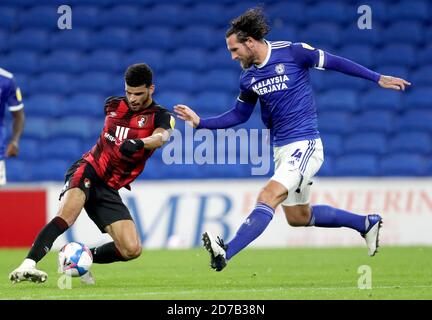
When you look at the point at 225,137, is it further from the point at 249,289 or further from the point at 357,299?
the point at 357,299

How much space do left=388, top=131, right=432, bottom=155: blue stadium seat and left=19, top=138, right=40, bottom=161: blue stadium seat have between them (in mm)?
5112

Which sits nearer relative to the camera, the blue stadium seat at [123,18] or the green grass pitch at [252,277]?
the green grass pitch at [252,277]

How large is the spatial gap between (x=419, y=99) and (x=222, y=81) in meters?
3.00

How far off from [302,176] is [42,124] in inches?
305

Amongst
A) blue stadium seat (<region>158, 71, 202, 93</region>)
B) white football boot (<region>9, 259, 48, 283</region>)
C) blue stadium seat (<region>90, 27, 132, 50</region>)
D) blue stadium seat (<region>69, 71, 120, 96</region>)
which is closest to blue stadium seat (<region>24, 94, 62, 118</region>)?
blue stadium seat (<region>69, 71, 120, 96</region>)

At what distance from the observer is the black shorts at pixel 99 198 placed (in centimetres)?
804

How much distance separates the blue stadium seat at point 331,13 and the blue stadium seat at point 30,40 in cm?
426

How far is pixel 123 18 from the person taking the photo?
16.2 metres

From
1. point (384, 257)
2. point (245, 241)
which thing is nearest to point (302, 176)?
point (245, 241)

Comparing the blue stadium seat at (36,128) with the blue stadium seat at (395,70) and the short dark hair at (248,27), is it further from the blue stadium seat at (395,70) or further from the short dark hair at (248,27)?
the short dark hair at (248,27)

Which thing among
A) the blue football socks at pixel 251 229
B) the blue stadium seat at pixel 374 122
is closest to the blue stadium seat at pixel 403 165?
the blue stadium seat at pixel 374 122

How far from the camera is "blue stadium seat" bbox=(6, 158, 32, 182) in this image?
46.1 ft

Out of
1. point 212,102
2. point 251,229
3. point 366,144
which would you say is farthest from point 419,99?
point 251,229

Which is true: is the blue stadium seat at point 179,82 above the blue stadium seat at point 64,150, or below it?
above
